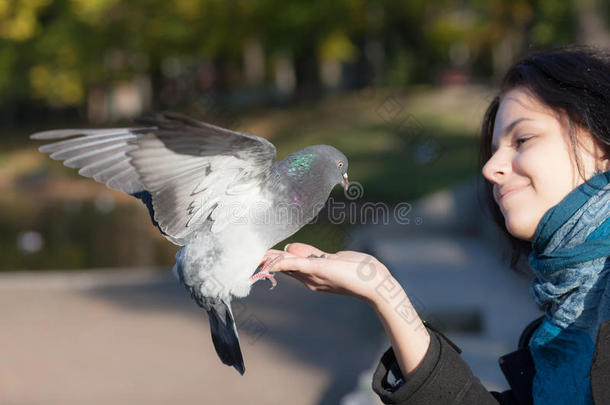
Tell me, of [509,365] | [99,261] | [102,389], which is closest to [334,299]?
[102,389]

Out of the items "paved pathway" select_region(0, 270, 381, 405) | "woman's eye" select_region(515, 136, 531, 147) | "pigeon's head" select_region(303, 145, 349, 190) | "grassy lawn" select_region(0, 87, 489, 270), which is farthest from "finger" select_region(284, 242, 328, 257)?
"grassy lawn" select_region(0, 87, 489, 270)

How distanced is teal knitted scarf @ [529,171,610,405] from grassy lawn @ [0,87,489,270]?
14.5 feet

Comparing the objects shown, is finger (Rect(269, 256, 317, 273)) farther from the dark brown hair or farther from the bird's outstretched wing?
the dark brown hair

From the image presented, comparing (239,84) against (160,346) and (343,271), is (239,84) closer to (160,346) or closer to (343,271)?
(160,346)

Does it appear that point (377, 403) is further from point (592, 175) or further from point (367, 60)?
point (367, 60)

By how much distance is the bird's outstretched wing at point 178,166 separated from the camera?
151 centimetres

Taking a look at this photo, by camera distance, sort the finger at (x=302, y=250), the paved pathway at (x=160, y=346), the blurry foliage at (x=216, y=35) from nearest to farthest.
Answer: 1. the finger at (x=302, y=250)
2. the paved pathway at (x=160, y=346)
3. the blurry foliage at (x=216, y=35)

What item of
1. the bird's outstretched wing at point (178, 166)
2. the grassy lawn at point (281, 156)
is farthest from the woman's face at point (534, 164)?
the grassy lawn at point (281, 156)

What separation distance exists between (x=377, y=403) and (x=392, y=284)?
8.30 feet

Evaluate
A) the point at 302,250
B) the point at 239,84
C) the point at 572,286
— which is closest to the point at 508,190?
the point at 572,286

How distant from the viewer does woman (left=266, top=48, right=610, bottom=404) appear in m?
1.63

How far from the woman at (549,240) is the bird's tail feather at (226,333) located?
20cm

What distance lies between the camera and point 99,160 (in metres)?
1.62

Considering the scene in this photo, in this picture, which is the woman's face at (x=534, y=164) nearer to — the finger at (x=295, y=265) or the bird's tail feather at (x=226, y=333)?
the finger at (x=295, y=265)
